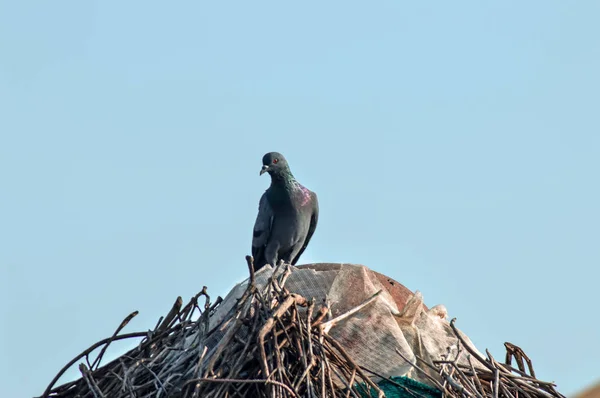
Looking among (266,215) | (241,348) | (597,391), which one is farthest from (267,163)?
(597,391)

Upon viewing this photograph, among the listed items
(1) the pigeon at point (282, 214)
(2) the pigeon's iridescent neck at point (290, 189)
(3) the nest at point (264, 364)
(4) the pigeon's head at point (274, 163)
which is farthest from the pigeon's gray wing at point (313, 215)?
(3) the nest at point (264, 364)

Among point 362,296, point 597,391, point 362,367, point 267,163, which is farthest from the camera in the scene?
point 267,163

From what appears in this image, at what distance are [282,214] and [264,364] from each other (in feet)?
20.6

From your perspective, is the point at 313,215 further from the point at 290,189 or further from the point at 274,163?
the point at 274,163

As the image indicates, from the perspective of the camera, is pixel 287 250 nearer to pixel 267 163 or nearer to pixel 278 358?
pixel 267 163

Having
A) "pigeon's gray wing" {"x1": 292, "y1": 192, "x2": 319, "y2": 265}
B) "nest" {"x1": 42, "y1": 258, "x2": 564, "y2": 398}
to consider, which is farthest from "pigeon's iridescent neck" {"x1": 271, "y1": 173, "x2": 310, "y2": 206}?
"nest" {"x1": 42, "y1": 258, "x2": 564, "y2": 398}

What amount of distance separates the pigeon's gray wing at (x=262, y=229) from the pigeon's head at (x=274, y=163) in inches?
17.2

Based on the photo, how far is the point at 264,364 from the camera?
19.0 feet

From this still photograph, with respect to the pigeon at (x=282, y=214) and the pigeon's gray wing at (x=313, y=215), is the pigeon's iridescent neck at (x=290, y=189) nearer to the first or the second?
the pigeon at (x=282, y=214)

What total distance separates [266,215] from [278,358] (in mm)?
6403

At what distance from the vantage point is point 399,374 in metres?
6.43

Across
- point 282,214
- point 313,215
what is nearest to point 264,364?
point 282,214

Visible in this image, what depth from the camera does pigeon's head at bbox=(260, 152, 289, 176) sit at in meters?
12.0

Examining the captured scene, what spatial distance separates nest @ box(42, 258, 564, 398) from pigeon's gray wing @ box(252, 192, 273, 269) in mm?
5290
